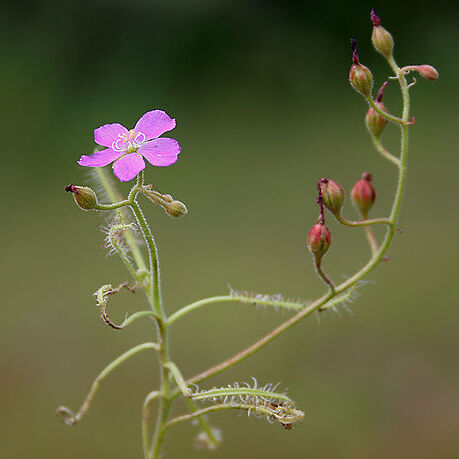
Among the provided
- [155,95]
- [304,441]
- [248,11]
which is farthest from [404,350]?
[248,11]

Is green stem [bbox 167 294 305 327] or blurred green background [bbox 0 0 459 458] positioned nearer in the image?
green stem [bbox 167 294 305 327]

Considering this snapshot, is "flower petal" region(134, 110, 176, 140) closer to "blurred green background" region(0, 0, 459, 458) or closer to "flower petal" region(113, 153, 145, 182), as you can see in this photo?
"flower petal" region(113, 153, 145, 182)

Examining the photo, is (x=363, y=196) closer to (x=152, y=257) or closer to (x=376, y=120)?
(x=376, y=120)

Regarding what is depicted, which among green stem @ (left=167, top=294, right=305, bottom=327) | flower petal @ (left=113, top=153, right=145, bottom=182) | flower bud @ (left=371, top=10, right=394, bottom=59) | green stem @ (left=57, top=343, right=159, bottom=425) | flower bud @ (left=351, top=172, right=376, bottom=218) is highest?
flower bud @ (left=371, top=10, right=394, bottom=59)

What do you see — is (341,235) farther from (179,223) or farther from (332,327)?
(179,223)

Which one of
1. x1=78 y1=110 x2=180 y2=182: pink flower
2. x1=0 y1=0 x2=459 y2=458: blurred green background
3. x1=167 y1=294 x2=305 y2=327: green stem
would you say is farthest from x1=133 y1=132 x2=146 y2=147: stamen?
x1=0 y1=0 x2=459 y2=458: blurred green background

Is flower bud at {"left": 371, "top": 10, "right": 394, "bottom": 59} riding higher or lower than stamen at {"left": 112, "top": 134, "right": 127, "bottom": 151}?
higher

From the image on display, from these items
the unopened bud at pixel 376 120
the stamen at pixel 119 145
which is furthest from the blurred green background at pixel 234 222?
the stamen at pixel 119 145
